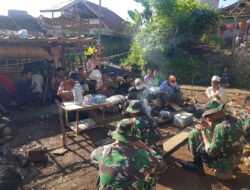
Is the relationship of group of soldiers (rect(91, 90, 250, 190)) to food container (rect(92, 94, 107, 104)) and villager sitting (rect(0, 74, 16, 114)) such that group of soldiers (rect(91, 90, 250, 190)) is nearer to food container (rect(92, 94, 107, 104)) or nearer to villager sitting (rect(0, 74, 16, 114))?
food container (rect(92, 94, 107, 104))

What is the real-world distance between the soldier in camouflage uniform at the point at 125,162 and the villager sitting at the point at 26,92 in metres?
7.31

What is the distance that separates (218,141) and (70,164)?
2971 mm

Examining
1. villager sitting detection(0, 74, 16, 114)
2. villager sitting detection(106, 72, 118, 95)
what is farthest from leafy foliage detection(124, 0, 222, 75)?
villager sitting detection(0, 74, 16, 114)

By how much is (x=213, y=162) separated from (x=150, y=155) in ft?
7.04

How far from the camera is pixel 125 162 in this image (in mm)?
2941

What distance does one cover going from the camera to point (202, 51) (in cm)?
1589

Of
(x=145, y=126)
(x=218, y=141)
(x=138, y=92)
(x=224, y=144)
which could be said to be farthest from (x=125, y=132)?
Answer: (x=138, y=92)

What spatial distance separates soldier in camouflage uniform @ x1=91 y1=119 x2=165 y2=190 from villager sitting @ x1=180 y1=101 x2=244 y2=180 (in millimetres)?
1700

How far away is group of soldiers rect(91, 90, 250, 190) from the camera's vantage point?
2969 mm

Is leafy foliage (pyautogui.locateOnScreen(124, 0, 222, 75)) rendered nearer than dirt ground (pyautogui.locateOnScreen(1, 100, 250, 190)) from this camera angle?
No

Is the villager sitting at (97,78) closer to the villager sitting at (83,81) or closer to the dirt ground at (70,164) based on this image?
the villager sitting at (83,81)

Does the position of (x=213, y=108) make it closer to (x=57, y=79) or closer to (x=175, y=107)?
(x=175, y=107)

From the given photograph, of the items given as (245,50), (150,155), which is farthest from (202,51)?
(150,155)

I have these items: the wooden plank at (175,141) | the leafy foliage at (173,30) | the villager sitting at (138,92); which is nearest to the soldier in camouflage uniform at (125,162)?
Result: the wooden plank at (175,141)
